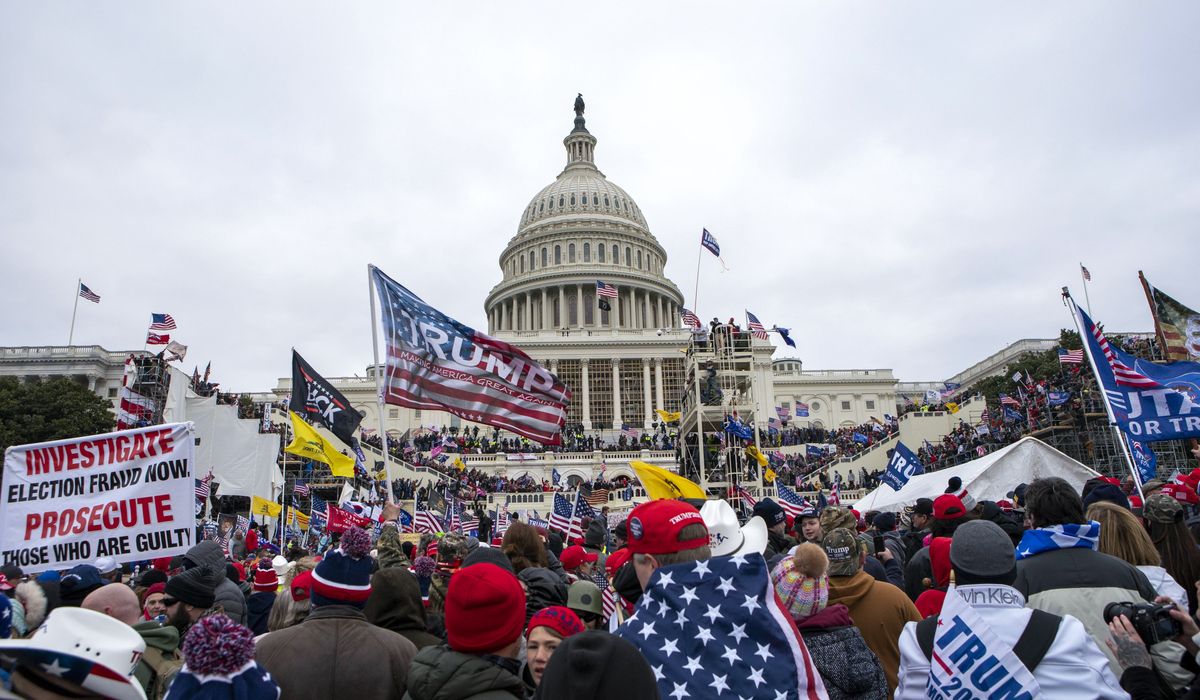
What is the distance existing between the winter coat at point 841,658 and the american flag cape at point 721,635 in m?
0.70

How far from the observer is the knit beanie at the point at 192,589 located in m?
5.34

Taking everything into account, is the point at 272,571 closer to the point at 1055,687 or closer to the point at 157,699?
the point at 157,699

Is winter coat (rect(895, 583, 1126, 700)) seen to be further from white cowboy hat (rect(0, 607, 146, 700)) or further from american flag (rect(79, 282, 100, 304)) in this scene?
american flag (rect(79, 282, 100, 304))

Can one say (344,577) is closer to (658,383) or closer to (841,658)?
(841,658)

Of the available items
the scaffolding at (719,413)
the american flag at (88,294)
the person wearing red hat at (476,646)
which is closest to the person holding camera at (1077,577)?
the person wearing red hat at (476,646)

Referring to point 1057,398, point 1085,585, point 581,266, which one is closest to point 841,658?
point 1085,585

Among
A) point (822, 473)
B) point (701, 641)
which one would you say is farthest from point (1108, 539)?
point (822, 473)

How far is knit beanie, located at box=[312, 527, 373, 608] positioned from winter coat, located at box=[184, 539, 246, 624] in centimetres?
202

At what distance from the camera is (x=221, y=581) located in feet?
20.4

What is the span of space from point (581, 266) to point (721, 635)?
289 ft

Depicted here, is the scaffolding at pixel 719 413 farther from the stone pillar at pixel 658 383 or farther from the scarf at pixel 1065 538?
the stone pillar at pixel 658 383

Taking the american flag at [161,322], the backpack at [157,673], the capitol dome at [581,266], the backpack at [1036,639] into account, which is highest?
the capitol dome at [581,266]

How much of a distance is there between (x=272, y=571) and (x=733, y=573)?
5631mm

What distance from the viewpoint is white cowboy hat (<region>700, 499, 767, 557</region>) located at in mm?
3870
